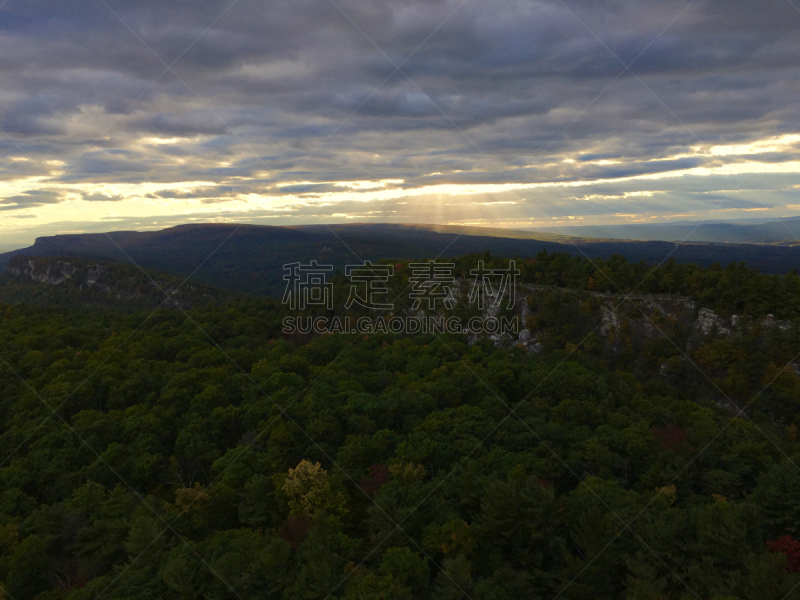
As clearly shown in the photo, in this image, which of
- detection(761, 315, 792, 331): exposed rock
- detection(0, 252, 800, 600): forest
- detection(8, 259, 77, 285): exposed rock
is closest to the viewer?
detection(0, 252, 800, 600): forest

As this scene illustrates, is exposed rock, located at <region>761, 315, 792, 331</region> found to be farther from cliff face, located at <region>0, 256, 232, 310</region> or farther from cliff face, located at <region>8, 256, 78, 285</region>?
cliff face, located at <region>8, 256, 78, 285</region>

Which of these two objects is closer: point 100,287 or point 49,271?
point 100,287

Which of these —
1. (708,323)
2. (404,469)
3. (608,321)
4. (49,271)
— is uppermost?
(49,271)

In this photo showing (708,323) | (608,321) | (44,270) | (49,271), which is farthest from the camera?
(44,270)

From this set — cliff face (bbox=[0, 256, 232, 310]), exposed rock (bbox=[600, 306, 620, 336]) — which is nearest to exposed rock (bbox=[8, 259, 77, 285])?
cliff face (bbox=[0, 256, 232, 310])

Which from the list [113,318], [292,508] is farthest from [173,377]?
[113,318]

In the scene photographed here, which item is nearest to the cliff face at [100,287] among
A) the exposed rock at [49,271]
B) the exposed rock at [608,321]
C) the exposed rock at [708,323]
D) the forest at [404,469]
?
the exposed rock at [49,271]

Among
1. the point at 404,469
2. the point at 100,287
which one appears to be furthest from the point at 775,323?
the point at 100,287

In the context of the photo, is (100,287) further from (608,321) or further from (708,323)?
(708,323)
